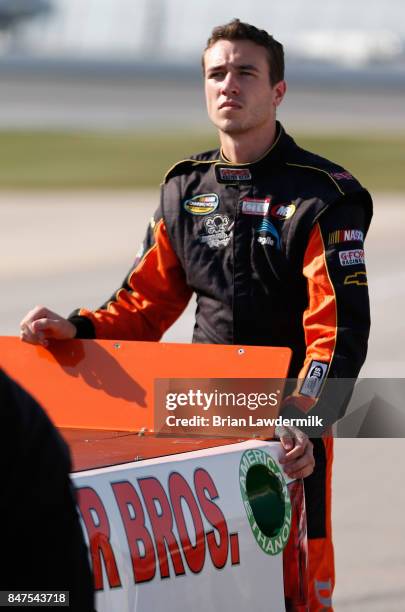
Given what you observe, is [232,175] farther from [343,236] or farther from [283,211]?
[343,236]

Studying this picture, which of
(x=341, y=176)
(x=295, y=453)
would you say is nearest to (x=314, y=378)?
(x=295, y=453)

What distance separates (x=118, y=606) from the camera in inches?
122

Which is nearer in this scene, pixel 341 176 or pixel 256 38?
pixel 341 176

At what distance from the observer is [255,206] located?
4.17 meters

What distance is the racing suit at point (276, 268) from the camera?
3965mm

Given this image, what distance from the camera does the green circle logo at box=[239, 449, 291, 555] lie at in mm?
3543

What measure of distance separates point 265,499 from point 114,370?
662 millimetres

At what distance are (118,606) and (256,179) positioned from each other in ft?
5.26

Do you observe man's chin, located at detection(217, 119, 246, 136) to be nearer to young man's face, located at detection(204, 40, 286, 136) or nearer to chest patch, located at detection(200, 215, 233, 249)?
young man's face, located at detection(204, 40, 286, 136)

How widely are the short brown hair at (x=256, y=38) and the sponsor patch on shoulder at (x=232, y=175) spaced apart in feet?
1.02

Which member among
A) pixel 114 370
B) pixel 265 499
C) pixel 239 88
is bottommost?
pixel 265 499

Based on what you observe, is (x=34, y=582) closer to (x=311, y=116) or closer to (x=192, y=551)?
(x=192, y=551)

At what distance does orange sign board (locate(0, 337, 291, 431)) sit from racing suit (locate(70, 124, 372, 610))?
18cm

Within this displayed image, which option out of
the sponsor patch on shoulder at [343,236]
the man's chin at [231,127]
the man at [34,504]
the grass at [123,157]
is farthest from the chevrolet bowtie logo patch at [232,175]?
the grass at [123,157]
